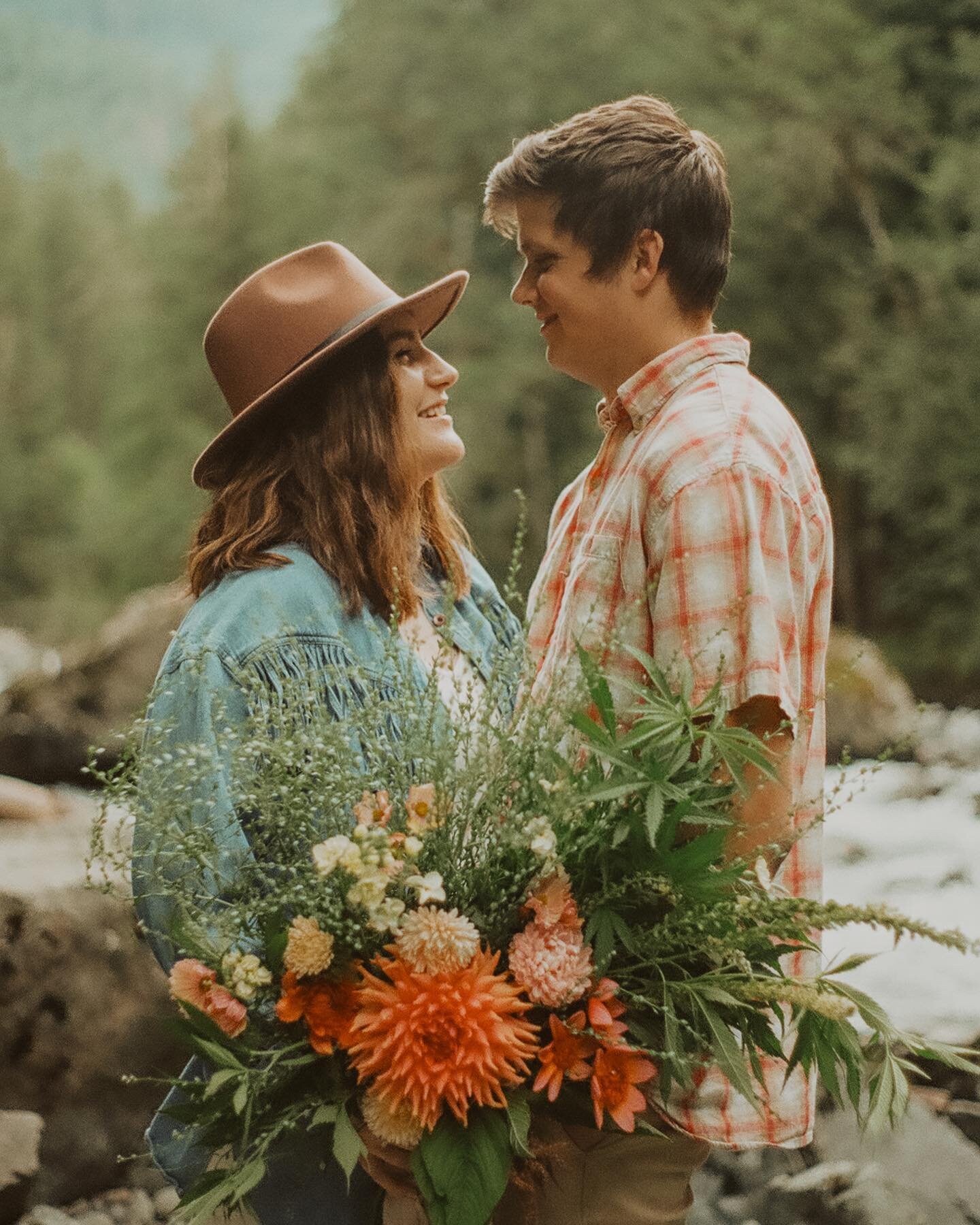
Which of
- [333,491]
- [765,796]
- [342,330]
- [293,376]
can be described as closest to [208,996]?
[765,796]

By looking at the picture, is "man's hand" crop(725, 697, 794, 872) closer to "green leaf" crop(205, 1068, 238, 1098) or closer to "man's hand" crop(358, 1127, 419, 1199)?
"man's hand" crop(358, 1127, 419, 1199)

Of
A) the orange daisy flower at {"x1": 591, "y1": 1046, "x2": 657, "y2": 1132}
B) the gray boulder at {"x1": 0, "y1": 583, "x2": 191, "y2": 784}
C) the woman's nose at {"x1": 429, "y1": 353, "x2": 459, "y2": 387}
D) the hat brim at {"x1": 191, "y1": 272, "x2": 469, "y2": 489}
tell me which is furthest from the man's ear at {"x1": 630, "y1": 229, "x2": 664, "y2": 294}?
the gray boulder at {"x1": 0, "y1": 583, "x2": 191, "y2": 784}

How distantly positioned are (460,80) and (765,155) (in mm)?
6269

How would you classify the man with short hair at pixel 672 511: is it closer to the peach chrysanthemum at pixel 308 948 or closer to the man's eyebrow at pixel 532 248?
the man's eyebrow at pixel 532 248

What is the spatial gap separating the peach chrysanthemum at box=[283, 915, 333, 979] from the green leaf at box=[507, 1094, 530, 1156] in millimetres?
271

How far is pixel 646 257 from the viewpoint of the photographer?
2.22 meters

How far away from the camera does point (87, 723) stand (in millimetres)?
11219

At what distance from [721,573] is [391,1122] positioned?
30.9 inches

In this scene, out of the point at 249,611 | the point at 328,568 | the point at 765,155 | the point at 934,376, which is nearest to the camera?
the point at 249,611

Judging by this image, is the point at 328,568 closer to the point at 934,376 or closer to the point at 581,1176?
the point at 581,1176

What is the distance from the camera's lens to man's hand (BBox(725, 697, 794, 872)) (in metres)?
1.74

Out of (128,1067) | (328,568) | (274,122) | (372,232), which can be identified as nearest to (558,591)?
(328,568)

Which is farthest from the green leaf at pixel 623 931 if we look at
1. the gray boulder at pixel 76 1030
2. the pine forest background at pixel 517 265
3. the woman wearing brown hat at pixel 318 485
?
the pine forest background at pixel 517 265

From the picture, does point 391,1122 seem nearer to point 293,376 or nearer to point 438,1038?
point 438,1038
